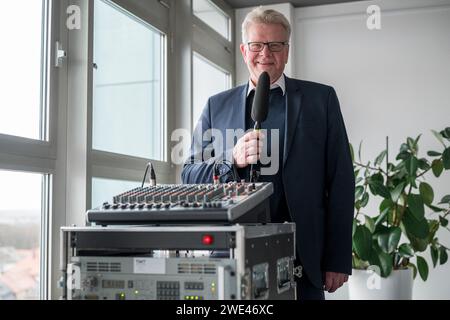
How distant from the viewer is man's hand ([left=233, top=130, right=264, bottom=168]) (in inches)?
54.7

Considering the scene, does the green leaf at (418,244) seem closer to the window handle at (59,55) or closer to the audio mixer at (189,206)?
the window handle at (59,55)

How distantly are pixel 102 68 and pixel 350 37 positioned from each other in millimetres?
2734

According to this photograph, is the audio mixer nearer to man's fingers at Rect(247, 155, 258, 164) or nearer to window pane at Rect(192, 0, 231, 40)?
man's fingers at Rect(247, 155, 258, 164)

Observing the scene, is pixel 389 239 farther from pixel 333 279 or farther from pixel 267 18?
pixel 267 18

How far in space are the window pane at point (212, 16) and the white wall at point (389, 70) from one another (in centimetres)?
66

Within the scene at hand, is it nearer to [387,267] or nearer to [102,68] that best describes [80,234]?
[102,68]

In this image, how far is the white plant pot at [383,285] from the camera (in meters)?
4.27

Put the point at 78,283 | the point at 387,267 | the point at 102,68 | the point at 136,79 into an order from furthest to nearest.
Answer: the point at 387,267, the point at 136,79, the point at 102,68, the point at 78,283

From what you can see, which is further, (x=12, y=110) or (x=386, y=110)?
(x=386, y=110)

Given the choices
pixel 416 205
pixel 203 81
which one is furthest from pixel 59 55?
pixel 416 205

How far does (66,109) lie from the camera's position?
9.11ft

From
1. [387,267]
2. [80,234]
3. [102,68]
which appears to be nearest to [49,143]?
[102,68]

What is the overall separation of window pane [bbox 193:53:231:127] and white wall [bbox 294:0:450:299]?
786 mm
